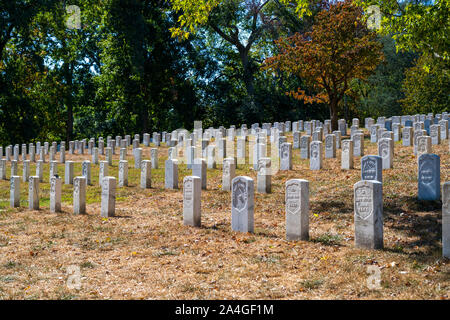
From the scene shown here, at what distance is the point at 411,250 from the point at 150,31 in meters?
31.5

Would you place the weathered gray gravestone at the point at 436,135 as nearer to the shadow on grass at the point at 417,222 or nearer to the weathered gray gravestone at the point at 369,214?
the shadow on grass at the point at 417,222

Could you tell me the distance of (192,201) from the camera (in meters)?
9.84

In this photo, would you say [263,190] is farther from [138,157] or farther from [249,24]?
[249,24]

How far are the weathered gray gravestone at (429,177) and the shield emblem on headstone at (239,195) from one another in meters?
3.92

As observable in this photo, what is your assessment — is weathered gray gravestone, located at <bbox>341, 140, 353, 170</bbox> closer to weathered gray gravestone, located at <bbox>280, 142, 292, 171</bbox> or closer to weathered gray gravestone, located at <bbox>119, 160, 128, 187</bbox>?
weathered gray gravestone, located at <bbox>280, 142, 292, 171</bbox>

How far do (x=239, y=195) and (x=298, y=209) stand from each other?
1271mm

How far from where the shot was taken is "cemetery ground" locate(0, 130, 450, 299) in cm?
637

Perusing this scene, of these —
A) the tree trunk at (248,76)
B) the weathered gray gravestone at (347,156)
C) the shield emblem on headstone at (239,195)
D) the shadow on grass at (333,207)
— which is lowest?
the shadow on grass at (333,207)

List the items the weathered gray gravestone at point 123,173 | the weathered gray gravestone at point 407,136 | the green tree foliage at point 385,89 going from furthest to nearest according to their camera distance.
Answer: the green tree foliage at point 385,89 → the weathered gray gravestone at point 407,136 → the weathered gray gravestone at point 123,173

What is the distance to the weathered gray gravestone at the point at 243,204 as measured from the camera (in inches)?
358

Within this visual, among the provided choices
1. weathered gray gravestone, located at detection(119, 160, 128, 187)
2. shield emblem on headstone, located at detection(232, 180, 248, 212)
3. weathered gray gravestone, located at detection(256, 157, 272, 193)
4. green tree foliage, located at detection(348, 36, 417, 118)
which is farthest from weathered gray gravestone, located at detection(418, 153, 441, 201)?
green tree foliage, located at detection(348, 36, 417, 118)

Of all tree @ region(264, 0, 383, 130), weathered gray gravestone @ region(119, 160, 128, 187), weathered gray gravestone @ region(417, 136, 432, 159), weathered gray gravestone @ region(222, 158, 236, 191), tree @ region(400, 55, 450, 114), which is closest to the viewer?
weathered gray gravestone @ region(222, 158, 236, 191)

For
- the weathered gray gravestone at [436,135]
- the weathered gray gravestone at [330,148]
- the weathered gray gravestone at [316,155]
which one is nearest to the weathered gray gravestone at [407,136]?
the weathered gray gravestone at [436,135]

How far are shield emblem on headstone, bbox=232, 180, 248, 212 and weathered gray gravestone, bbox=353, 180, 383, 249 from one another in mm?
2182
